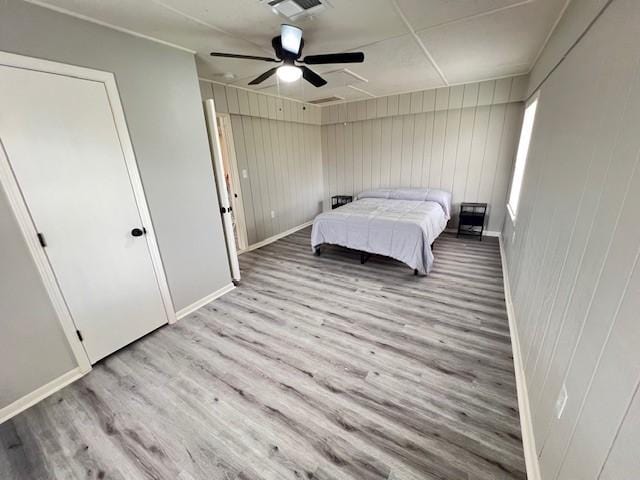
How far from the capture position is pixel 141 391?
1.83 metres

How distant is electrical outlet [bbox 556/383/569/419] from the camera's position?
3.43 feet

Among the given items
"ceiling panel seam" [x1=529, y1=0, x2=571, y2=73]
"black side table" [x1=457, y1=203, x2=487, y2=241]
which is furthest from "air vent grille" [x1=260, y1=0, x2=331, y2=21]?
"black side table" [x1=457, y1=203, x2=487, y2=241]

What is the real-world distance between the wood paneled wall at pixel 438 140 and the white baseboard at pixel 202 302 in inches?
149

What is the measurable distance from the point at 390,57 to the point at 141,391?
152 inches

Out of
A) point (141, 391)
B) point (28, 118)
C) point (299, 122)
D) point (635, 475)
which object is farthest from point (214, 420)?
point (299, 122)

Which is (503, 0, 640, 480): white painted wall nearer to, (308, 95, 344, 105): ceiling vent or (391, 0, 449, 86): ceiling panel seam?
(391, 0, 449, 86): ceiling panel seam

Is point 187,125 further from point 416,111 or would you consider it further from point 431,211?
point 416,111

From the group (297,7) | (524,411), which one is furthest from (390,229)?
(297,7)

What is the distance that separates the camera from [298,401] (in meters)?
1.70

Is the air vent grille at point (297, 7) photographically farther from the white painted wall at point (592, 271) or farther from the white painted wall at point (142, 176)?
the white painted wall at point (592, 271)

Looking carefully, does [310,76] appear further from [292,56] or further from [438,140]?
[438,140]

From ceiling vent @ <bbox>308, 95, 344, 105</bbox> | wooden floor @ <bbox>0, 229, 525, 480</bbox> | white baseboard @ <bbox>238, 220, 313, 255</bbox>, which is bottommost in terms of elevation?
wooden floor @ <bbox>0, 229, 525, 480</bbox>

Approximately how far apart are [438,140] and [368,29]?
3.11 meters

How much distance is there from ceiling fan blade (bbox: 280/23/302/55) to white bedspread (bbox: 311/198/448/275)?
213cm
